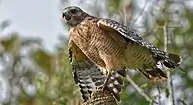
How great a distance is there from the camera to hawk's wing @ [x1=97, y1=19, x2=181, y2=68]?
434 cm

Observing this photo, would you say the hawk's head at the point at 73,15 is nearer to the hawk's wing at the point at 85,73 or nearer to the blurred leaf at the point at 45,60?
the hawk's wing at the point at 85,73

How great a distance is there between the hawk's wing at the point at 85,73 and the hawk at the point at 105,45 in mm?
22

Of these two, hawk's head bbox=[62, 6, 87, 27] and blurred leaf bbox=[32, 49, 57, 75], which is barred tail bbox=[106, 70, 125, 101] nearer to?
hawk's head bbox=[62, 6, 87, 27]

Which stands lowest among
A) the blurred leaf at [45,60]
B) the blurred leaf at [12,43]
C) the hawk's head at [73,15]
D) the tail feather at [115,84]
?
the tail feather at [115,84]

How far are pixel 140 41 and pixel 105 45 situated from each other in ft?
2.04

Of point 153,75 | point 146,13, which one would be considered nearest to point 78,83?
point 153,75

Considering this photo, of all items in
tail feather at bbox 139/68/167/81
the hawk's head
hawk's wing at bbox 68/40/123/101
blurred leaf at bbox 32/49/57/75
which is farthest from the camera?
blurred leaf at bbox 32/49/57/75

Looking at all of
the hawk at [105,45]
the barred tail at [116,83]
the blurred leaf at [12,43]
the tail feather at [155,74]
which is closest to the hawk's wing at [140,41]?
the hawk at [105,45]

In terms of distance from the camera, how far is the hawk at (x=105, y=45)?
4.89 m

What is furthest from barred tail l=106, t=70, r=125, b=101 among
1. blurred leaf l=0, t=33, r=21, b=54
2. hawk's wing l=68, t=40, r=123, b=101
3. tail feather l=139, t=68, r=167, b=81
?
blurred leaf l=0, t=33, r=21, b=54

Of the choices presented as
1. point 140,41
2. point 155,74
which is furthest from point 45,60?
point 140,41

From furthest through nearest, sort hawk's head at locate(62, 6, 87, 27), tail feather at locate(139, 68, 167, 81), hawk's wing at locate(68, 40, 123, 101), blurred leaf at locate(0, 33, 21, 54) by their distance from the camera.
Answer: blurred leaf at locate(0, 33, 21, 54)
hawk's head at locate(62, 6, 87, 27)
hawk's wing at locate(68, 40, 123, 101)
tail feather at locate(139, 68, 167, 81)

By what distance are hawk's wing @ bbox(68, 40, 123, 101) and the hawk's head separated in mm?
152

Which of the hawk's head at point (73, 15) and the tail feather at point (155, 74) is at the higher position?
the hawk's head at point (73, 15)
